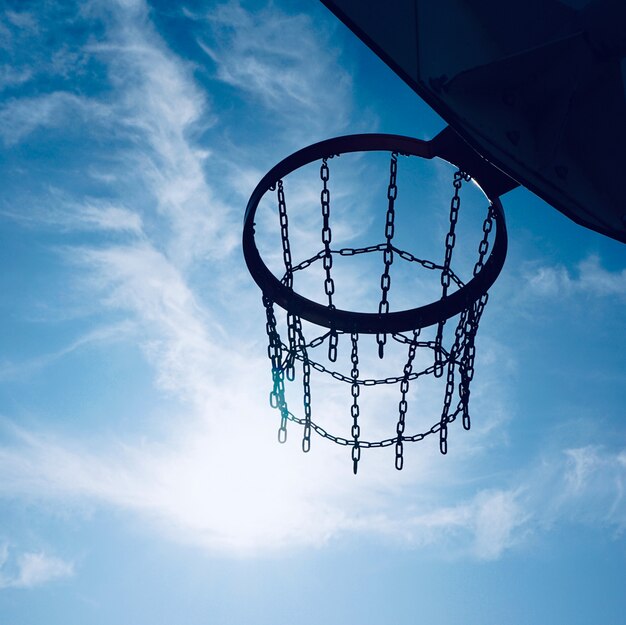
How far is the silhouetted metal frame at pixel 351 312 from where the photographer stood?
4.18 meters

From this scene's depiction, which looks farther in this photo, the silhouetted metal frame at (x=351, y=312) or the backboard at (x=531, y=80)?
the silhouetted metal frame at (x=351, y=312)

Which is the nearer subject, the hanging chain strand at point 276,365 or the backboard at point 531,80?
the backboard at point 531,80

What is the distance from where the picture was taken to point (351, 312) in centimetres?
447

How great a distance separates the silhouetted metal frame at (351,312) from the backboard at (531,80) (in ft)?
4.04

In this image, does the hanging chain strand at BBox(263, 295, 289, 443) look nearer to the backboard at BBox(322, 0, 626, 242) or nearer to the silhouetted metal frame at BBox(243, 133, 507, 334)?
the silhouetted metal frame at BBox(243, 133, 507, 334)

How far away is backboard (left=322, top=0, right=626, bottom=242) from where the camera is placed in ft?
8.05

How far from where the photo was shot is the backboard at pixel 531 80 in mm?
2455

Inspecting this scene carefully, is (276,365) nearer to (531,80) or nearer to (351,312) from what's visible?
(351,312)

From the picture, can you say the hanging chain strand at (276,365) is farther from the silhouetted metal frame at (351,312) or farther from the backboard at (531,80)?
the backboard at (531,80)

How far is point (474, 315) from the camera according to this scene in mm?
4422

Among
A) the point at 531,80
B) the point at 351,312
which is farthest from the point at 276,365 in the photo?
the point at 531,80

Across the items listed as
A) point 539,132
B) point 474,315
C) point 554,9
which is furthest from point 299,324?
point 554,9

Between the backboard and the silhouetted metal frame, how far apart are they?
1230mm

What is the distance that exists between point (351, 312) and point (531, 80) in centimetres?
220
